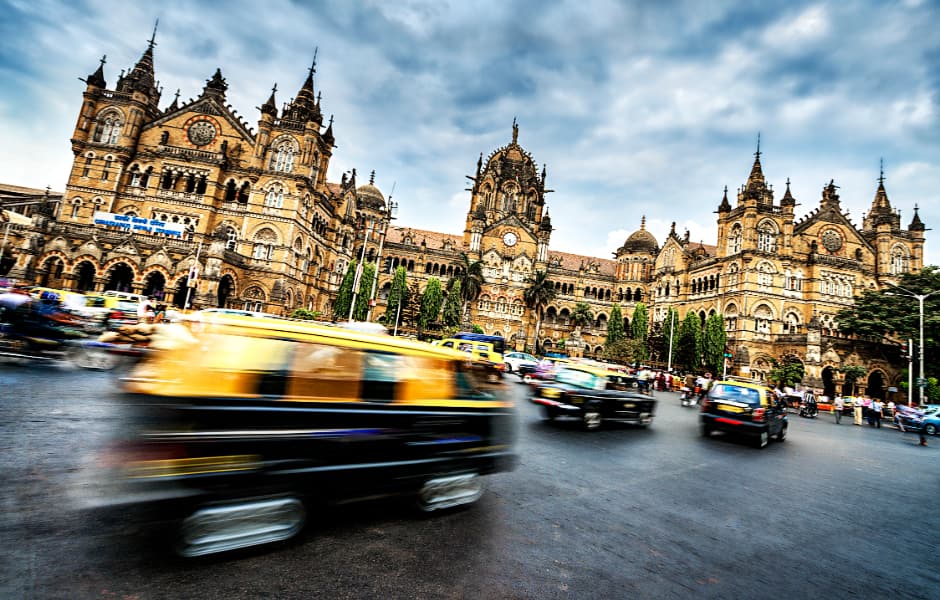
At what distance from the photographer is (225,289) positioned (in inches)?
1259

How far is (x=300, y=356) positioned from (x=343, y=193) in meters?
46.7

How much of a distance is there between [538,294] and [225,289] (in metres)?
32.6

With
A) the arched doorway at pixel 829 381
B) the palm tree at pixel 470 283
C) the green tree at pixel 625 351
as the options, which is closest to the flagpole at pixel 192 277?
the palm tree at pixel 470 283

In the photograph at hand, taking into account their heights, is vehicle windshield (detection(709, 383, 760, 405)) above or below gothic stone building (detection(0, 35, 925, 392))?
below

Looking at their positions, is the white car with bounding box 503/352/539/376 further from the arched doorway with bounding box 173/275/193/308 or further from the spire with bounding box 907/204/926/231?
the spire with bounding box 907/204/926/231

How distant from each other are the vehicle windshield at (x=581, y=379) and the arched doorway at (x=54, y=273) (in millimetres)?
34424

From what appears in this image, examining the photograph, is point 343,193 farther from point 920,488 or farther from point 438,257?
point 920,488

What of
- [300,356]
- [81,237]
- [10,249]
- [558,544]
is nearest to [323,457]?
[300,356]

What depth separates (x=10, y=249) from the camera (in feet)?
103

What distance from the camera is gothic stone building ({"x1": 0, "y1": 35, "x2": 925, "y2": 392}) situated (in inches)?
1187

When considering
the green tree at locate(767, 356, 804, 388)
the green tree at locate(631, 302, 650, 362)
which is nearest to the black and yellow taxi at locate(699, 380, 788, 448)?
the green tree at locate(767, 356, 804, 388)

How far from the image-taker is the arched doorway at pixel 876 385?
38188 mm

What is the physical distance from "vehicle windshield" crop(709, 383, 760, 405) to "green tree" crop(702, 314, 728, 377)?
1337 inches

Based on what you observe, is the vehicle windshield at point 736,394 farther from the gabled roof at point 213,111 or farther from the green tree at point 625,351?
the gabled roof at point 213,111
